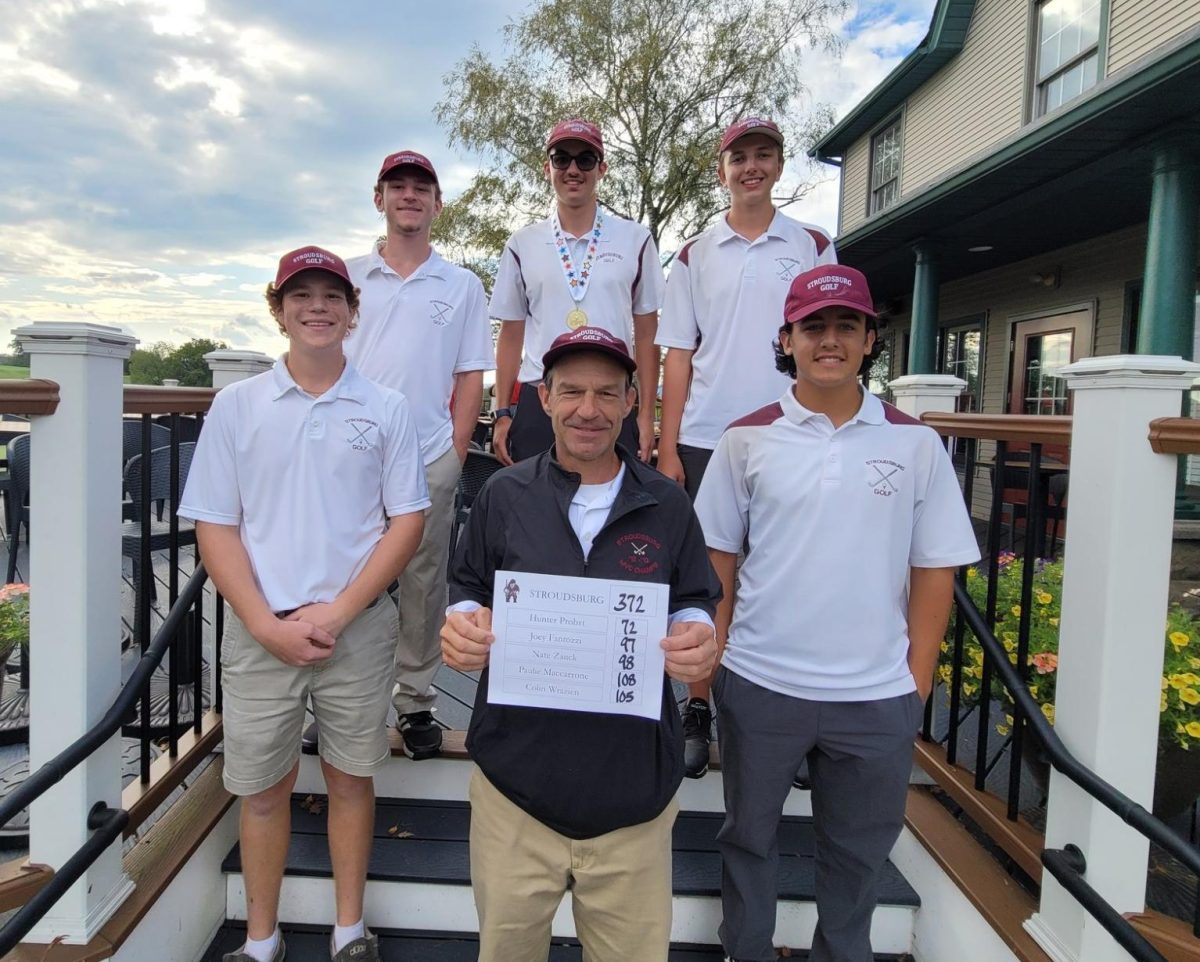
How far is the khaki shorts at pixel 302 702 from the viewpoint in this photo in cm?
182

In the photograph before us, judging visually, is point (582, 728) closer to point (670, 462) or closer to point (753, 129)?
point (670, 462)

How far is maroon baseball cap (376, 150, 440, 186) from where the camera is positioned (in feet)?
7.89

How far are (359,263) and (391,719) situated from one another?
1.78 m

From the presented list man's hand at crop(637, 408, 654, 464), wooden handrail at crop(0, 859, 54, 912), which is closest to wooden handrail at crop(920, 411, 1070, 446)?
man's hand at crop(637, 408, 654, 464)

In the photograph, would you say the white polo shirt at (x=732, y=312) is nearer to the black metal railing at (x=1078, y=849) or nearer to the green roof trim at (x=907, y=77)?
the black metal railing at (x=1078, y=849)

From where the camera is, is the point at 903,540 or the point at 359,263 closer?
the point at 903,540

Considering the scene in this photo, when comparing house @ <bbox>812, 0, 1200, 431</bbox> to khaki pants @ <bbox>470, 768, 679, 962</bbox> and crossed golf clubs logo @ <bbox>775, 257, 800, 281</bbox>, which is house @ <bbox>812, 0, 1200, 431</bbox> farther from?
khaki pants @ <bbox>470, 768, 679, 962</bbox>

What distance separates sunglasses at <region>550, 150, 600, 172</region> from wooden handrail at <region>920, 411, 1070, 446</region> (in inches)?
55.6

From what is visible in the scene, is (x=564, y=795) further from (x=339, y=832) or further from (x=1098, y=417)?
(x=1098, y=417)

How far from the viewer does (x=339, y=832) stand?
195cm

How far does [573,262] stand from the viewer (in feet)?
8.48

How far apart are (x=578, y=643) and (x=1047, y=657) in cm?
190

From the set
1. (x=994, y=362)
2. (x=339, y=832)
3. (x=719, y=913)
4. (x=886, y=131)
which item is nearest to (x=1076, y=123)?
(x=994, y=362)

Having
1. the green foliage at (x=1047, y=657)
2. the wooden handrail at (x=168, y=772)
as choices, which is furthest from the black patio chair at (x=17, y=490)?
the green foliage at (x=1047, y=657)
